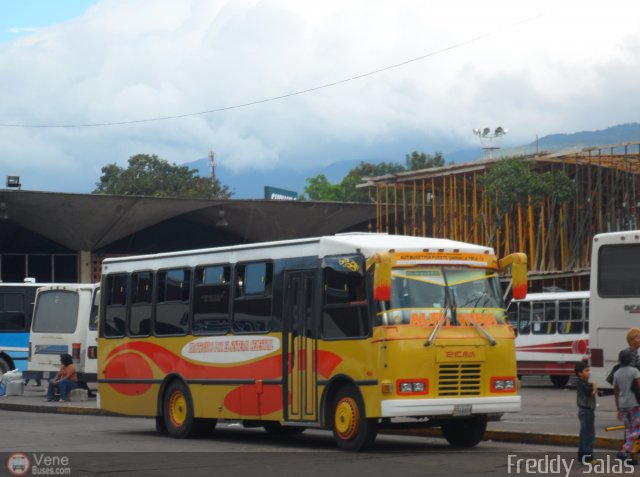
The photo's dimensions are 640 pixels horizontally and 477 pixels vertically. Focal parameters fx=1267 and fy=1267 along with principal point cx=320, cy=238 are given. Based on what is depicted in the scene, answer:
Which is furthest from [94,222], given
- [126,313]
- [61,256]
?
[126,313]

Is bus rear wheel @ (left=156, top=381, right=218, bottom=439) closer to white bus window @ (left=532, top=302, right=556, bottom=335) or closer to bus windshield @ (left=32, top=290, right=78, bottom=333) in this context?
bus windshield @ (left=32, top=290, right=78, bottom=333)

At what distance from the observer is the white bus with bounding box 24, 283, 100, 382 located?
3178cm

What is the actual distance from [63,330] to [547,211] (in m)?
25.7

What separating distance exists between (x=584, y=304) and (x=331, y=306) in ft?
64.1

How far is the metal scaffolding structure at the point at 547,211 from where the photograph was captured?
49581 millimetres

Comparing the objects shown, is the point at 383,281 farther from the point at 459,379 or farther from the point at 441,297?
the point at 459,379

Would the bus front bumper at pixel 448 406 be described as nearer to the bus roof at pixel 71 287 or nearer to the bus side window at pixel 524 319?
the bus roof at pixel 71 287

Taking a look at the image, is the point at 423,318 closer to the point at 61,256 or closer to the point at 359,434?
the point at 359,434

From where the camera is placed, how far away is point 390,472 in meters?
13.8

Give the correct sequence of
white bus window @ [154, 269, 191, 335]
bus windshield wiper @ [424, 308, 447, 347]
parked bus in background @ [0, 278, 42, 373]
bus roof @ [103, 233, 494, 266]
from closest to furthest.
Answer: bus windshield wiper @ [424, 308, 447, 347] → bus roof @ [103, 233, 494, 266] → white bus window @ [154, 269, 191, 335] → parked bus in background @ [0, 278, 42, 373]

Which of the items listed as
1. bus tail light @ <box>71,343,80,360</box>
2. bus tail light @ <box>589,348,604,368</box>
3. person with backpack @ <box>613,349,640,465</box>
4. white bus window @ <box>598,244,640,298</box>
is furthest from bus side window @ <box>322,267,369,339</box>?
bus tail light @ <box>71,343,80,360</box>

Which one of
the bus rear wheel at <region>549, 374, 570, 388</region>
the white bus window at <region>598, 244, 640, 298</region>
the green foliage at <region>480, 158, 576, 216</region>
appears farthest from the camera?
the green foliage at <region>480, 158, 576, 216</region>

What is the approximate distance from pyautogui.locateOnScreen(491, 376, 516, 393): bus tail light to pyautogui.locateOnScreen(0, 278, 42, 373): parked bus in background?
2232 centimetres

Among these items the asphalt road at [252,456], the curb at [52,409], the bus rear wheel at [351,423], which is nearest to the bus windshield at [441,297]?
the bus rear wheel at [351,423]
